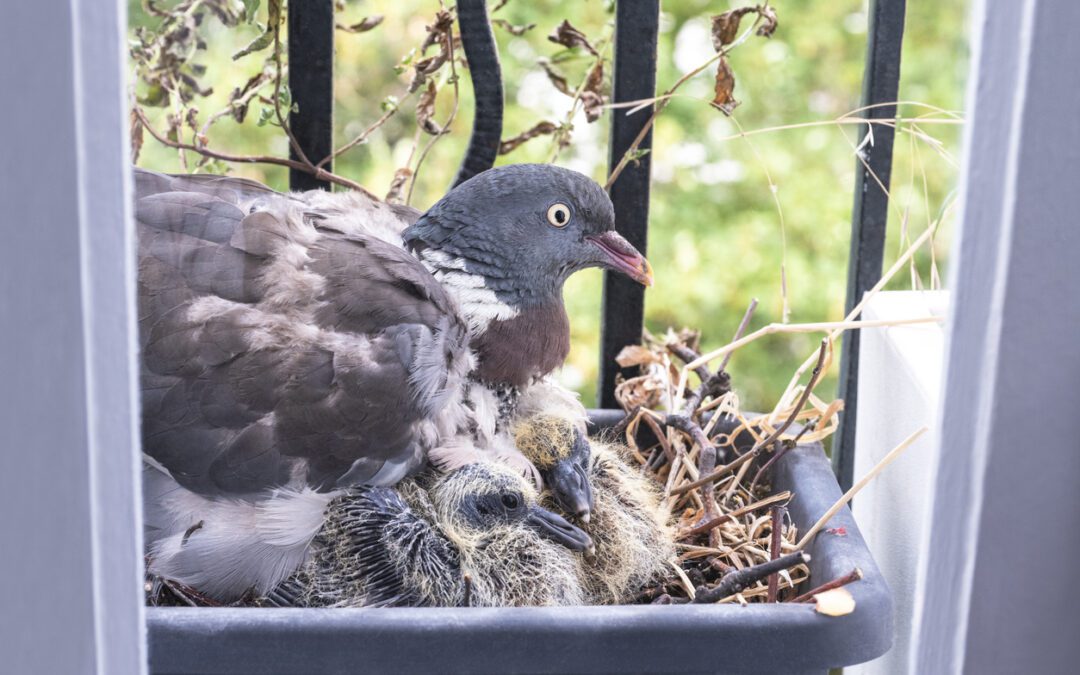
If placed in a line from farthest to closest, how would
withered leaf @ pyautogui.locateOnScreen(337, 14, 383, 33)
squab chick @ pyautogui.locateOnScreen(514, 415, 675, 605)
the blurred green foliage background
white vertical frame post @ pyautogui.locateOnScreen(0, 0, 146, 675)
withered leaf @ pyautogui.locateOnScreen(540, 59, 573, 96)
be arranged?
withered leaf @ pyautogui.locateOnScreen(540, 59, 573, 96), withered leaf @ pyautogui.locateOnScreen(337, 14, 383, 33), squab chick @ pyautogui.locateOnScreen(514, 415, 675, 605), the blurred green foliage background, white vertical frame post @ pyautogui.locateOnScreen(0, 0, 146, 675)

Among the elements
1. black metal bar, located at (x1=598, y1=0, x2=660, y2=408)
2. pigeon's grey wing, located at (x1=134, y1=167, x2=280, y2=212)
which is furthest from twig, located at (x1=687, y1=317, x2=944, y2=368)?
pigeon's grey wing, located at (x1=134, y1=167, x2=280, y2=212)

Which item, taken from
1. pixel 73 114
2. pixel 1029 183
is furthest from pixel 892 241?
pixel 73 114

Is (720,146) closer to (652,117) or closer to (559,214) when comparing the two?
(652,117)

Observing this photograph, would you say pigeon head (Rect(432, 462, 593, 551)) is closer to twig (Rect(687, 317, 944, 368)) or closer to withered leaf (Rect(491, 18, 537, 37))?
twig (Rect(687, 317, 944, 368))

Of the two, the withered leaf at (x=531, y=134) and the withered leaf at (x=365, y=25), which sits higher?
the withered leaf at (x=365, y=25)

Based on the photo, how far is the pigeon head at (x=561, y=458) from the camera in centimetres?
89

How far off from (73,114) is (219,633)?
356 mm

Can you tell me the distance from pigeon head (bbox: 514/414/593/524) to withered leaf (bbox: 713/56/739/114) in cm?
37

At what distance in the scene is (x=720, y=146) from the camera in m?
1.82

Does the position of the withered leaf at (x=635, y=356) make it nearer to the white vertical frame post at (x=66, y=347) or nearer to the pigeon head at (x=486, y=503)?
the pigeon head at (x=486, y=503)

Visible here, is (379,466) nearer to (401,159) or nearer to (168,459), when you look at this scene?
(168,459)

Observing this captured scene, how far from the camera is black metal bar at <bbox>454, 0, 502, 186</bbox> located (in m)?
1.00

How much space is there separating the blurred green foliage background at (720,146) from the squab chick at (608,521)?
0.94 feet

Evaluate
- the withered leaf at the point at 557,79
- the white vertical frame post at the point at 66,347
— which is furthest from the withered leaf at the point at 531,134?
the white vertical frame post at the point at 66,347
